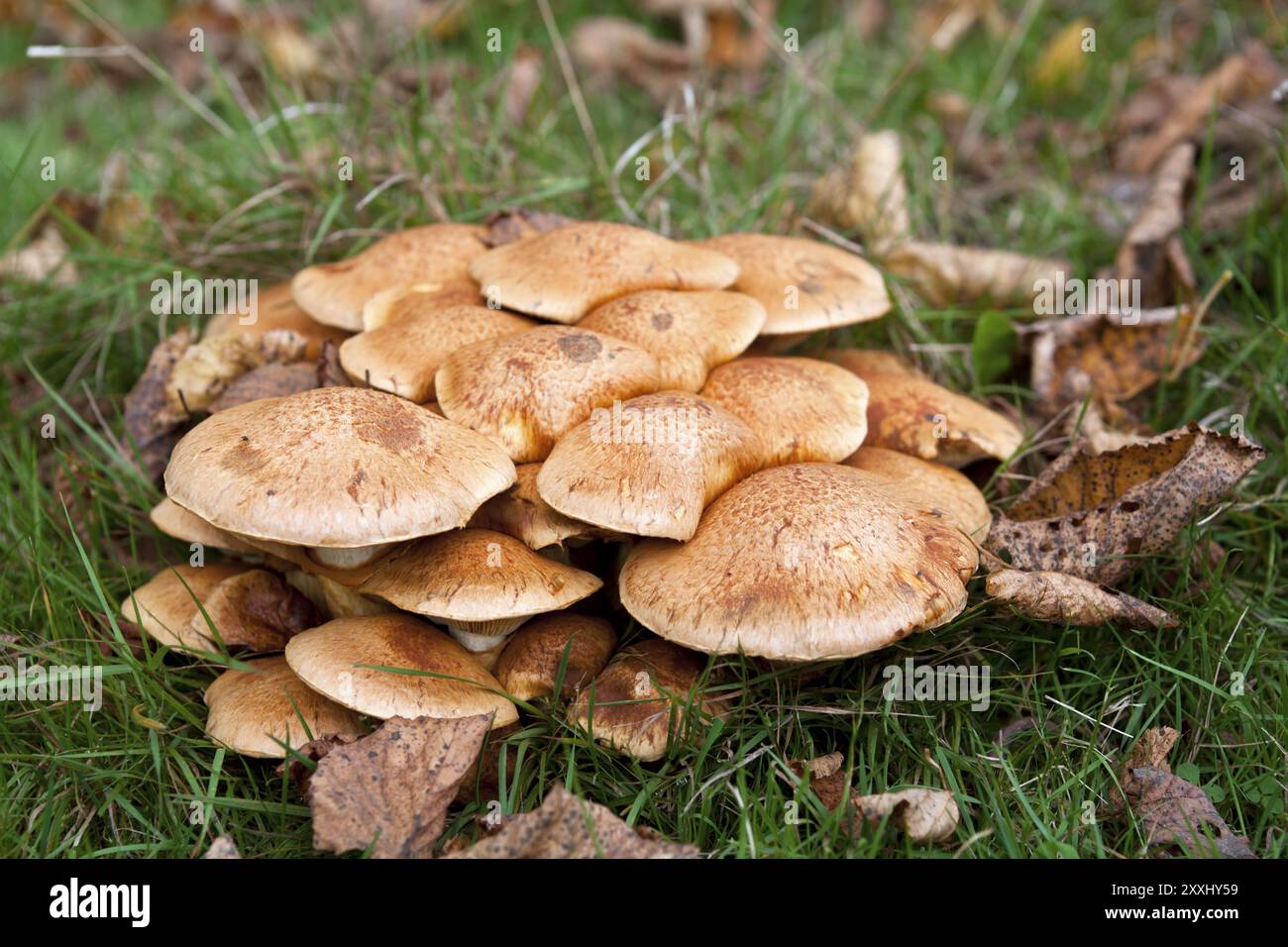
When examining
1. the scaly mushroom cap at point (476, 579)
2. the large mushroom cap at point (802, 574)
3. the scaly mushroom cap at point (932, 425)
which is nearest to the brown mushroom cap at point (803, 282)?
the scaly mushroom cap at point (932, 425)

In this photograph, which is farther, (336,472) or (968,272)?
(968,272)

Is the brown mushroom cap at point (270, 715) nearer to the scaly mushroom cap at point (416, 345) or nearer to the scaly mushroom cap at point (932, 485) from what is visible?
the scaly mushroom cap at point (416, 345)

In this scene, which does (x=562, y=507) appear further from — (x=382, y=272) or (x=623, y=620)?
(x=382, y=272)

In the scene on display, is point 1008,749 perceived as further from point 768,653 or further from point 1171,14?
point 1171,14

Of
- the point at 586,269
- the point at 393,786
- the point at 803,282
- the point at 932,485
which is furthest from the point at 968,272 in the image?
the point at 393,786

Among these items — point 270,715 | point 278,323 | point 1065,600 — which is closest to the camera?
point 270,715

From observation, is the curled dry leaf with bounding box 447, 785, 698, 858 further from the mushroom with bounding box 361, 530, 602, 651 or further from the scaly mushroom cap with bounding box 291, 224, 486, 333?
the scaly mushroom cap with bounding box 291, 224, 486, 333
